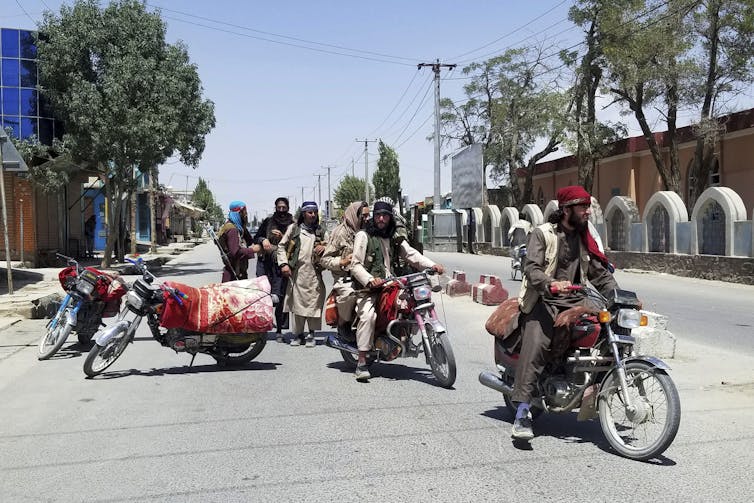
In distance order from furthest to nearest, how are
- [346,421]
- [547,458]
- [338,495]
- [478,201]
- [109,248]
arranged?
[478,201], [109,248], [346,421], [547,458], [338,495]

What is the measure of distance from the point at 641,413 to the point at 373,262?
10.8 ft

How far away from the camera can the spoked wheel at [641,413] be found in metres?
4.15

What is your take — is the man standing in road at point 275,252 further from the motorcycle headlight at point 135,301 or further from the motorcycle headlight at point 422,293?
the motorcycle headlight at point 422,293

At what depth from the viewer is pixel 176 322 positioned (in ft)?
23.1

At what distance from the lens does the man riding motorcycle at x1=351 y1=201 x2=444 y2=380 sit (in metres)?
6.79

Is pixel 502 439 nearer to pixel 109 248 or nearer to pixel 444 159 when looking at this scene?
pixel 109 248

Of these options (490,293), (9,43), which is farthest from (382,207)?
(9,43)

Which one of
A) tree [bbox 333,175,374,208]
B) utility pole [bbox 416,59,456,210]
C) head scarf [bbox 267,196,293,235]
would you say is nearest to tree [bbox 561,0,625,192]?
utility pole [bbox 416,59,456,210]

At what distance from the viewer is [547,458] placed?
4.46 meters

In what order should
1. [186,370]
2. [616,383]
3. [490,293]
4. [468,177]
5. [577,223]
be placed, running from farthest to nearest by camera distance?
[468,177]
[490,293]
[186,370]
[577,223]
[616,383]

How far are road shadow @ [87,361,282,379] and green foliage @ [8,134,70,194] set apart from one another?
1604cm

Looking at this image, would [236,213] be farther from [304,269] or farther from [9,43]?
[9,43]

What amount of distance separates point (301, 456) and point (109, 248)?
2085cm

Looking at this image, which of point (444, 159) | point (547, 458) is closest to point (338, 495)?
point (547, 458)
